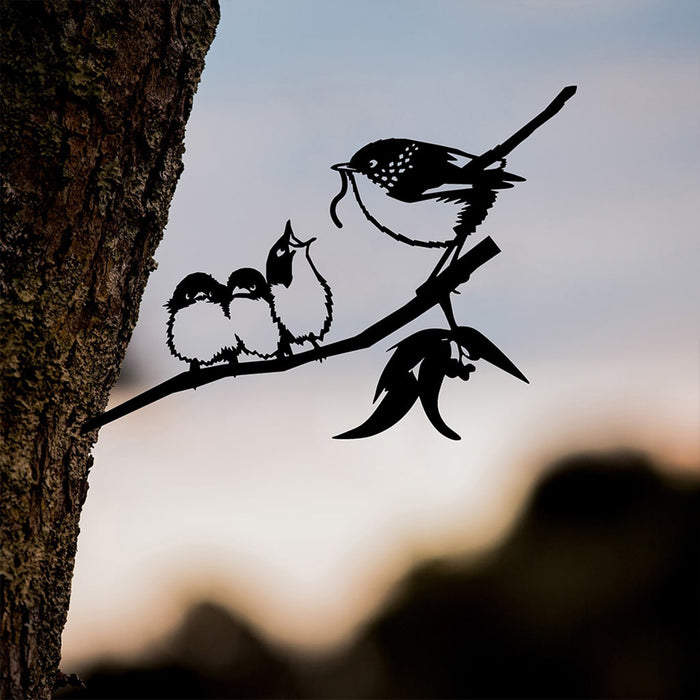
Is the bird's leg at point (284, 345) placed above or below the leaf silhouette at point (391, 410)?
above

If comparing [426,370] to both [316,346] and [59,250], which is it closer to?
[316,346]

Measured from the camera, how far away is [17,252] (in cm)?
96

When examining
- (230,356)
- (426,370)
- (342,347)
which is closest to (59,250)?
(230,356)

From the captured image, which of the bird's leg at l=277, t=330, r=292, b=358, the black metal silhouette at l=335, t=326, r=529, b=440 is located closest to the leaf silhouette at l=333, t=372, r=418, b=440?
the black metal silhouette at l=335, t=326, r=529, b=440

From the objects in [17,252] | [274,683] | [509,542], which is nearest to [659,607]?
[509,542]

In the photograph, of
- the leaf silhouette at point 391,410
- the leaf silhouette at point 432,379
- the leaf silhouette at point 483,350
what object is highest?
the leaf silhouette at point 483,350

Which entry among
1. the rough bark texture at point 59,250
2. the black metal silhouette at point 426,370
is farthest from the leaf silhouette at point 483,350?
the rough bark texture at point 59,250

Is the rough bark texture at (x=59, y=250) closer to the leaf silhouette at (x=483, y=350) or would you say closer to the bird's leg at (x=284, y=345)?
the bird's leg at (x=284, y=345)

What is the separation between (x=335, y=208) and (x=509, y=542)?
108 inches

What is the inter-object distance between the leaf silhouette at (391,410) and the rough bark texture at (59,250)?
14.2 inches

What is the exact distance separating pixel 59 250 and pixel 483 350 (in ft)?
1.86

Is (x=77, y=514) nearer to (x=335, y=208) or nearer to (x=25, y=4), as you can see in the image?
(x=335, y=208)

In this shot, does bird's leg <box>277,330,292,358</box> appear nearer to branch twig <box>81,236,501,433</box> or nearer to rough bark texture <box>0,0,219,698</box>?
branch twig <box>81,236,501,433</box>

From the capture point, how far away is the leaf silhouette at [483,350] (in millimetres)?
1037
